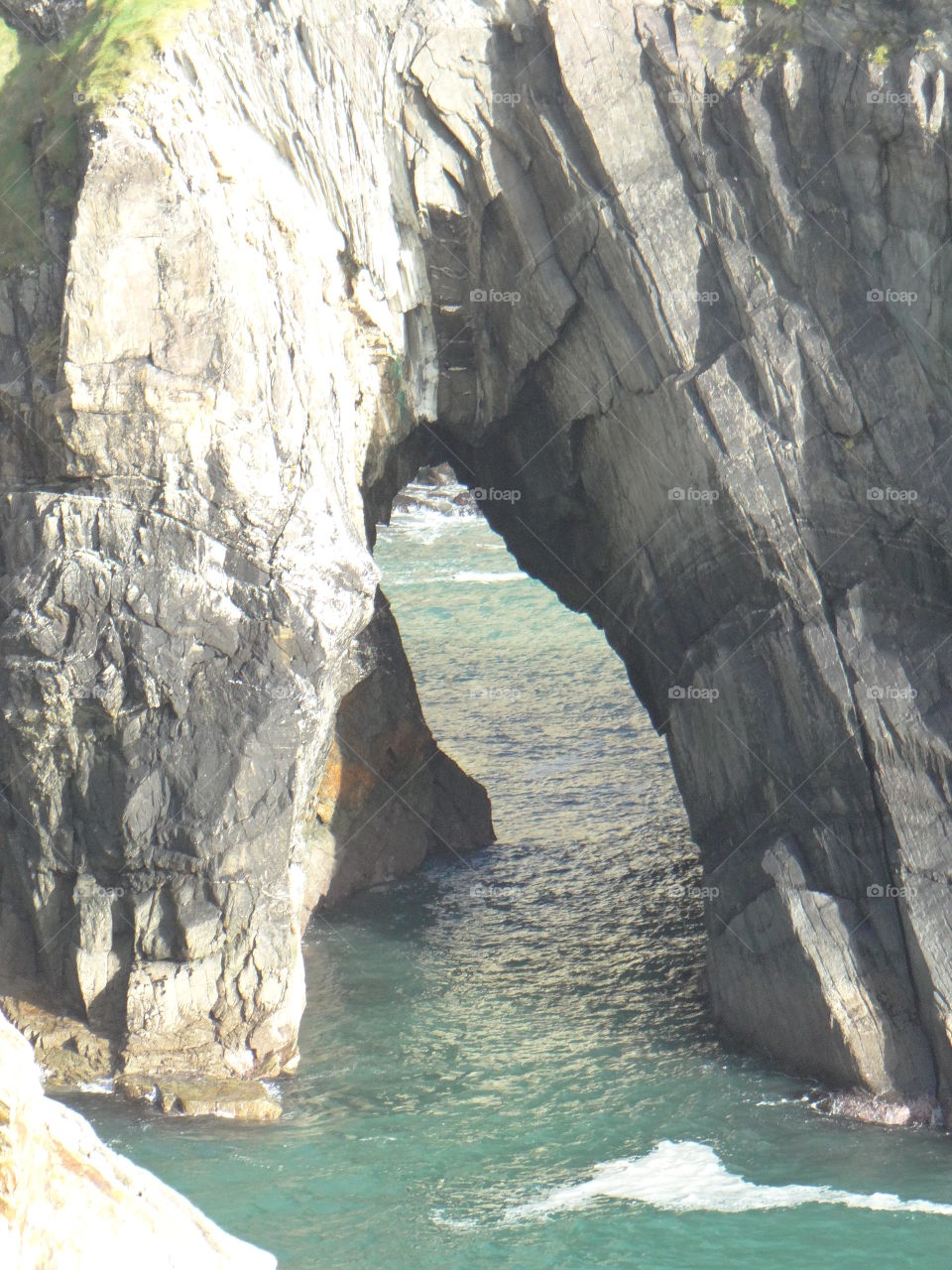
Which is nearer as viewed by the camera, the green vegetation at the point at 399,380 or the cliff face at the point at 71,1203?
the cliff face at the point at 71,1203

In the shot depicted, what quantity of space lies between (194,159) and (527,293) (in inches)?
189

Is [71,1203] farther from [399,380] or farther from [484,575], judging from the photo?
[484,575]

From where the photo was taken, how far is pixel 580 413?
18516mm

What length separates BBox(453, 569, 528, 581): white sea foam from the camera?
38.6 meters

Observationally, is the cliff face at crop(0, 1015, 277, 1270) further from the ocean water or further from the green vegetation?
the green vegetation

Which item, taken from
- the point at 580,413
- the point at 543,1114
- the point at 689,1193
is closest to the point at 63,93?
the point at 580,413

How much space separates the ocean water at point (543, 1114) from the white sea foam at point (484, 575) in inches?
562

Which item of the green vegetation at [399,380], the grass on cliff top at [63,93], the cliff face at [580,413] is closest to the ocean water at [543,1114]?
the cliff face at [580,413]

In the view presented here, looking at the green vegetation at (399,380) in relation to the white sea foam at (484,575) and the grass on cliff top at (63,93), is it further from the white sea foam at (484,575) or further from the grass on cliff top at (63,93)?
the white sea foam at (484,575)

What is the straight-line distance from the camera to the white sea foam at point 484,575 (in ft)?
127

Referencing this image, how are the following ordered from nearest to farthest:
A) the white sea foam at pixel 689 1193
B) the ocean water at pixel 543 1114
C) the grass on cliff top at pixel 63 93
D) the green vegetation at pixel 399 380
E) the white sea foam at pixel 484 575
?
1. the ocean water at pixel 543 1114
2. the white sea foam at pixel 689 1193
3. the grass on cliff top at pixel 63 93
4. the green vegetation at pixel 399 380
5. the white sea foam at pixel 484 575

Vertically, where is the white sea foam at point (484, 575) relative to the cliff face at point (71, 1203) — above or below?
above

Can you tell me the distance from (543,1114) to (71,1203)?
10055 millimetres

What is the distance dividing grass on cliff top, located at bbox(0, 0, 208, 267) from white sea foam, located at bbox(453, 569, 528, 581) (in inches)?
909
